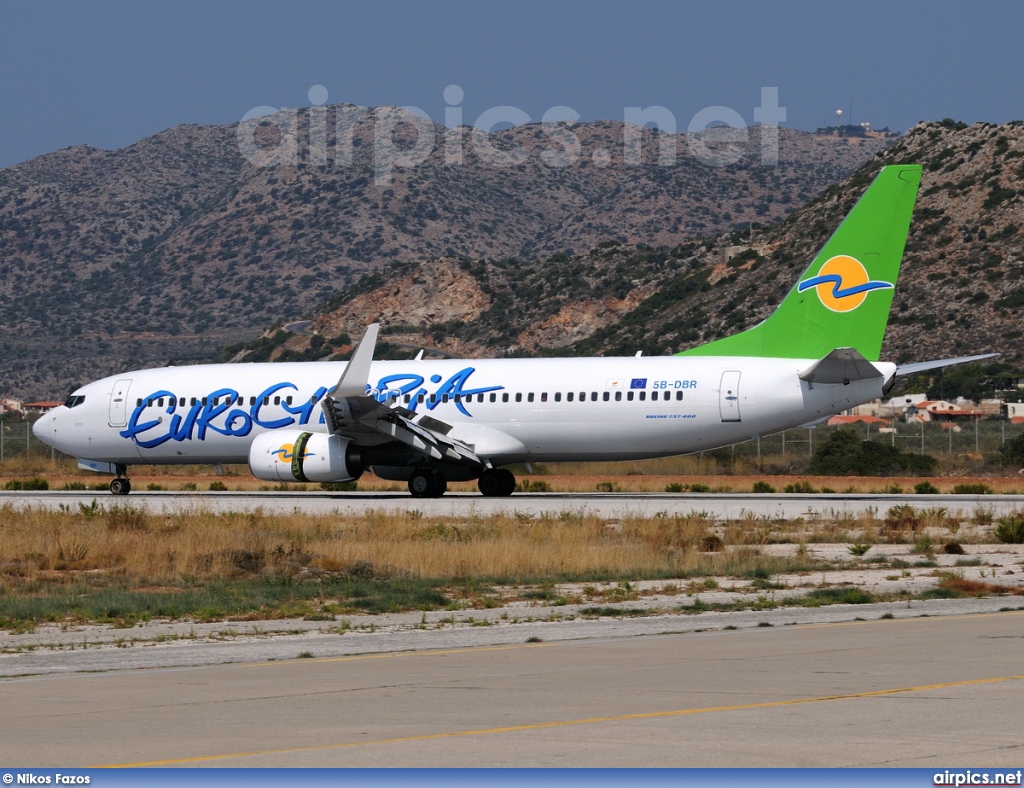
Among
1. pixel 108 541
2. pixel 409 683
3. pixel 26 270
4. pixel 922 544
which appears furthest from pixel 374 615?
pixel 26 270

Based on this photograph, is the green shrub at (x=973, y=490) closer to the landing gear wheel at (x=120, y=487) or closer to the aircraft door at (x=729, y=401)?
the aircraft door at (x=729, y=401)

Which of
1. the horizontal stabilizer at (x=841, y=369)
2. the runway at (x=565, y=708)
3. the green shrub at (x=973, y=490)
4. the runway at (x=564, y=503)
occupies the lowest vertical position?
the runway at (x=565, y=708)

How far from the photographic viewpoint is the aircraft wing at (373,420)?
117 feet

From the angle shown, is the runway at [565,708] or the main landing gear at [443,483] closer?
the runway at [565,708]

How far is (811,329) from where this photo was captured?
36469 millimetres

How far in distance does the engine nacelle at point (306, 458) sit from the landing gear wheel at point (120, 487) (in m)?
6.86

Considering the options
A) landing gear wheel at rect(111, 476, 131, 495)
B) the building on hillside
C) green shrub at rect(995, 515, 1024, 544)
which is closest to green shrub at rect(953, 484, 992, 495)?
green shrub at rect(995, 515, 1024, 544)

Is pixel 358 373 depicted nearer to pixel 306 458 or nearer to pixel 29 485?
pixel 306 458

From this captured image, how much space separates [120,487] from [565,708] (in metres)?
34.3

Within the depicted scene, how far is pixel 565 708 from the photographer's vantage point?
9.95 m

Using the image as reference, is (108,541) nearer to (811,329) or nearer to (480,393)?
(480,393)

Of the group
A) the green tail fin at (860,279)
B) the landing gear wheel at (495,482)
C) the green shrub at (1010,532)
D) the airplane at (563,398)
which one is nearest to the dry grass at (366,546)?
the green shrub at (1010,532)

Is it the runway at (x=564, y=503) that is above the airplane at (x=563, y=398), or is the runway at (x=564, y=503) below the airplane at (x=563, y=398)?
below

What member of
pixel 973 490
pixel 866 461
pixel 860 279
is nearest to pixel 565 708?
pixel 860 279
